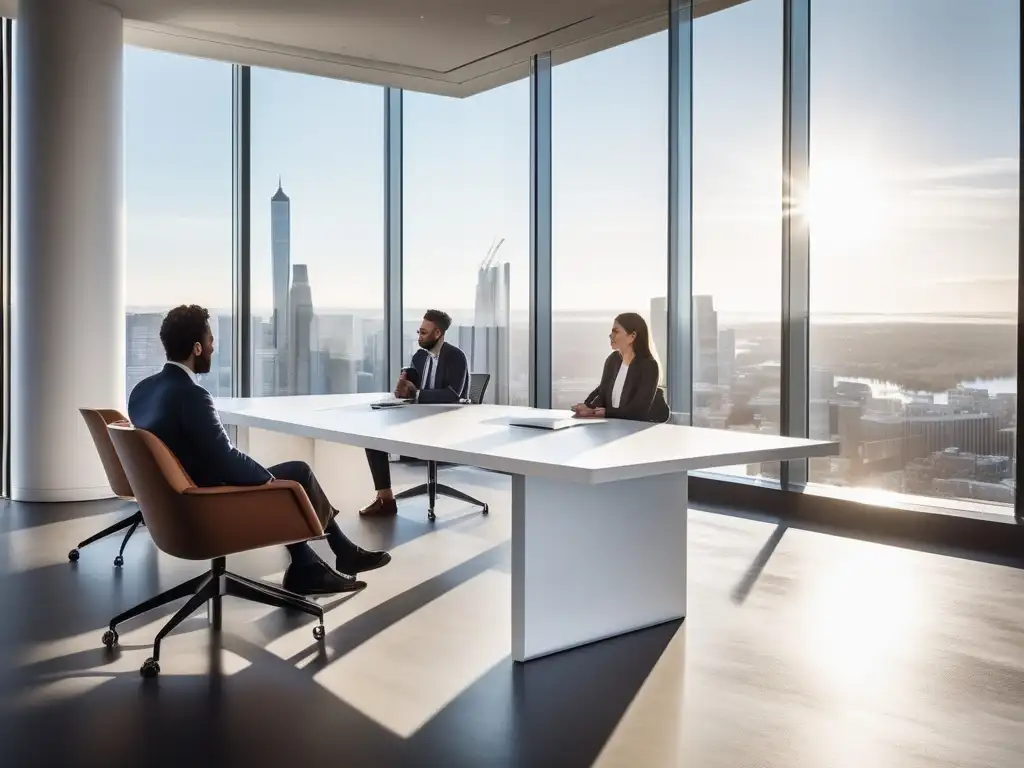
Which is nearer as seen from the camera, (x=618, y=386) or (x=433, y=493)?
(x=618, y=386)

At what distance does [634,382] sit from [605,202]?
2586 millimetres

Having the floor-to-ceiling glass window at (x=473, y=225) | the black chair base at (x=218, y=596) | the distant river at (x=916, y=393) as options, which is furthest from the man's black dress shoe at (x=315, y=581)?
the floor-to-ceiling glass window at (x=473, y=225)

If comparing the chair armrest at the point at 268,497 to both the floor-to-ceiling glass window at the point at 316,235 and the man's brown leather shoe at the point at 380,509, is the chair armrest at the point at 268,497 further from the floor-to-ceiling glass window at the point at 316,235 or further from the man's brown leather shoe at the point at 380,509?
the floor-to-ceiling glass window at the point at 316,235

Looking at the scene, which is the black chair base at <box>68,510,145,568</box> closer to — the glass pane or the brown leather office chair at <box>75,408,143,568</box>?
the brown leather office chair at <box>75,408,143,568</box>

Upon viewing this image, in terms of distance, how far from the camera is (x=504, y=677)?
3086 mm

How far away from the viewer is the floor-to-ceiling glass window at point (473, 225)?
26.9ft

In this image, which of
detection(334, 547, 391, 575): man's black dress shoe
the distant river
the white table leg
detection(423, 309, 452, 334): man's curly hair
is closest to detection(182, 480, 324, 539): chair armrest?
the white table leg

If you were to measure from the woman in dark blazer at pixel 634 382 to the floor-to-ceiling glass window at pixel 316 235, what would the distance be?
402cm

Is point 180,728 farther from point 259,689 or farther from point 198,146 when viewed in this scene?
point 198,146

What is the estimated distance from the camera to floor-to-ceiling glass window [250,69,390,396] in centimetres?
827

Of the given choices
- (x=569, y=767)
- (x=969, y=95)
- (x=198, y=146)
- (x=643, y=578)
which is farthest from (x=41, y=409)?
(x=969, y=95)

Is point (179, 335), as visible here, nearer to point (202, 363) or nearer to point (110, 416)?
point (202, 363)

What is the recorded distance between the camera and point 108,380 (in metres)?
6.52

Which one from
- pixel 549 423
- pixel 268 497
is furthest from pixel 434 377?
pixel 268 497
